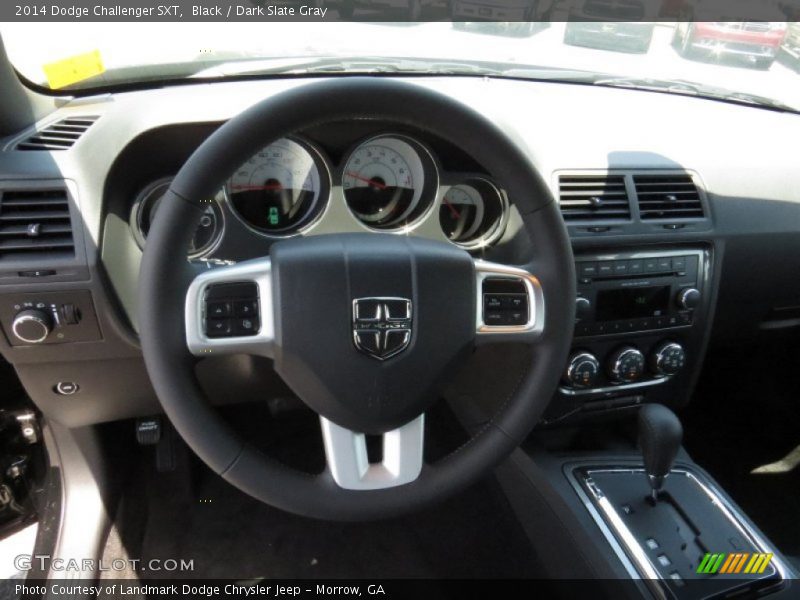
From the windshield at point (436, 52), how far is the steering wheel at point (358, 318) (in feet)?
2.54

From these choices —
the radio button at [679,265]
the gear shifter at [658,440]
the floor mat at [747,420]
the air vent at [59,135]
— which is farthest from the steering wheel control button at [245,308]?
the floor mat at [747,420]

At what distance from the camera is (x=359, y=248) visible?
1.09m

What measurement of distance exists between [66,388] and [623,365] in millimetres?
1464

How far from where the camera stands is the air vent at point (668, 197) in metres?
1.75

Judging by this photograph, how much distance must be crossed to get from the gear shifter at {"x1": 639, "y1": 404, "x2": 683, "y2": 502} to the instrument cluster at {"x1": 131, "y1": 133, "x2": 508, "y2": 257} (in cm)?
60

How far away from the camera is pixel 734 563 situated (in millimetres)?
1549

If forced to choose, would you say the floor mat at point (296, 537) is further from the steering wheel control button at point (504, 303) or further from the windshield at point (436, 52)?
the windshield at point (436, 52)

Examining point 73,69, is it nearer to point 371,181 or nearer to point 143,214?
point 143,214

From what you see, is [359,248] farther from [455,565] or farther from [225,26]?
[455,565]

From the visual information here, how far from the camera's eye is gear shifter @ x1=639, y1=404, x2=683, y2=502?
5.26 ft

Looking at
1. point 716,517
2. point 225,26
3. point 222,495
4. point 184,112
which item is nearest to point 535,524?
point 716,517

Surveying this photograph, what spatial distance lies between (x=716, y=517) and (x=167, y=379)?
1431 mm

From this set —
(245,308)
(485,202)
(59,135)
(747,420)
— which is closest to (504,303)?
(245,308)

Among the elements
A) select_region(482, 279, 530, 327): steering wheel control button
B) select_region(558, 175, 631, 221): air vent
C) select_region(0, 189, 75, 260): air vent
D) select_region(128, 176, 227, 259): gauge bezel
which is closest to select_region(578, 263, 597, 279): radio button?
select_region(558, 175, 631, 221): air vent
